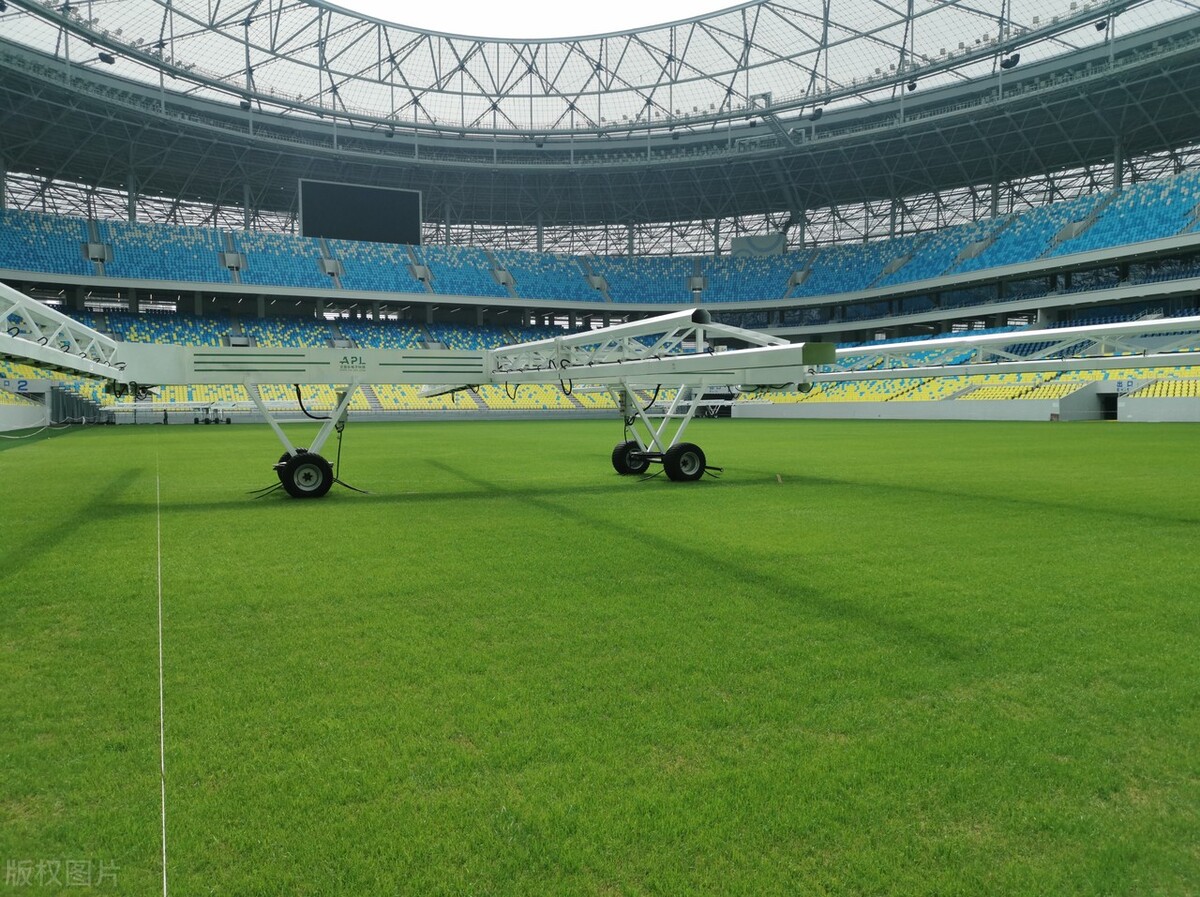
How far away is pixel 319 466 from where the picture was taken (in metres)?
11.9

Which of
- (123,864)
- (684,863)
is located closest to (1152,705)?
(684,863)

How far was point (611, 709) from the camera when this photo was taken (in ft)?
12.2

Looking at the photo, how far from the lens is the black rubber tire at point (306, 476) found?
11.7m

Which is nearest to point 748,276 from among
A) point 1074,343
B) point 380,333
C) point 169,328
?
point 380,333

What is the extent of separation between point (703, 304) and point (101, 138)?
163 ft

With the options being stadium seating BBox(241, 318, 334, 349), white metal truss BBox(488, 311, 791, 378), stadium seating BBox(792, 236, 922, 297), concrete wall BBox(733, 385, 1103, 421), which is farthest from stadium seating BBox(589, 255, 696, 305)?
white metal truss BBox(488, 311, 791, 378)

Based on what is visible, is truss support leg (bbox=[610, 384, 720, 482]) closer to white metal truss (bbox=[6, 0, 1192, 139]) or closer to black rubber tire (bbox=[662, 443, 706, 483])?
black rubber tire (bbox=[662, 443, 706, 483])

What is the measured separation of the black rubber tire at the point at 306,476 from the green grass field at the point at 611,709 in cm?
300

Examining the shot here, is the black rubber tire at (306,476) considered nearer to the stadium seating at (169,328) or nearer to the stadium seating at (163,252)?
the stadium seating at (169,328)

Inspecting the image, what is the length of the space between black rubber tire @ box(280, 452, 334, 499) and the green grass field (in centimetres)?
300

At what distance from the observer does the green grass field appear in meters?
2.57

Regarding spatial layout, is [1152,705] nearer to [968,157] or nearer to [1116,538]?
[1116,538]

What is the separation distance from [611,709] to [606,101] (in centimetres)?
6724

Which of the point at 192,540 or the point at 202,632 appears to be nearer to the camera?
the point at 202,632
